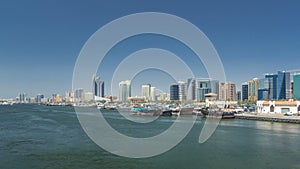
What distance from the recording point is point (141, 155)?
8414mm

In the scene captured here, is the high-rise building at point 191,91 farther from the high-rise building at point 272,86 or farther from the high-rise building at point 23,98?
the high-rise building at point 23,98

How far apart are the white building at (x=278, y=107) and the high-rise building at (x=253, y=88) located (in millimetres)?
38670

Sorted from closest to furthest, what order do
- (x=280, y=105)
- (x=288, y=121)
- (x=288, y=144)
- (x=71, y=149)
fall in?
1. (x=71, y=149)
2. (x=288, y=144)
3. (x=288, y=121)
4. (x=280, y=105)

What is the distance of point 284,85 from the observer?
5788cm

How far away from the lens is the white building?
893 inches

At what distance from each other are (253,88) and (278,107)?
42.7m

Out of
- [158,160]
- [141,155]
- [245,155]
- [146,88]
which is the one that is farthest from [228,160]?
[146,88]

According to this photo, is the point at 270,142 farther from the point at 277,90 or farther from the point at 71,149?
the point at 277,90

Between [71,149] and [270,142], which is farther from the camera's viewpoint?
[270,142]

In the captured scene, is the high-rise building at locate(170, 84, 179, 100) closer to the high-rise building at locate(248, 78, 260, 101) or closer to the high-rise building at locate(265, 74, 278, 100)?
the high-rise building at locate(248, 78, 260, 101)

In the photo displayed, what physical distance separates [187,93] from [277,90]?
19.6 m

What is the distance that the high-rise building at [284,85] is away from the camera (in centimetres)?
5734

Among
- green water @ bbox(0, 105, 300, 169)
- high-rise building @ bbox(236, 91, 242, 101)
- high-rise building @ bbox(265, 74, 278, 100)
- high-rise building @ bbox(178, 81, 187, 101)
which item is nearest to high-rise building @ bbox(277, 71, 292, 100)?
high-rise building @ bbox(265, 74, 278, 100)

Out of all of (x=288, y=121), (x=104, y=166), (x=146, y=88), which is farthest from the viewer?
(x=146, y=88)
